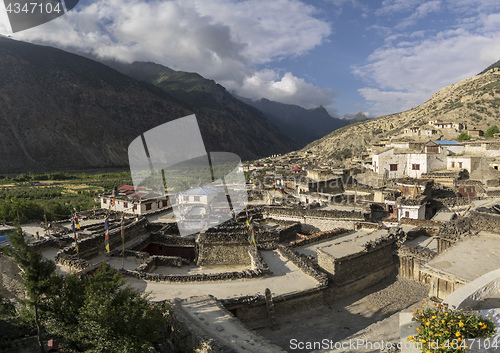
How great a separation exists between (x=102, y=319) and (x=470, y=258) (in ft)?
40.9

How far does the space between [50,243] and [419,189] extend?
27008 millimetres

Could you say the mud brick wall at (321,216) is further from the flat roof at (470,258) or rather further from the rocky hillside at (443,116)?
the rocky hillside at (443,116)

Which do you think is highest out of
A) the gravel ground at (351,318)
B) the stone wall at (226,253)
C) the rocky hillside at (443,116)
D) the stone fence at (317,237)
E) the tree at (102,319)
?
the rocky hillside at (443,116)

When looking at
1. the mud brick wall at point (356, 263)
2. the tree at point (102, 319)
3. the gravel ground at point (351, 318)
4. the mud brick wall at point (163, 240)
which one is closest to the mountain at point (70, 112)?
the mud brick wall at point (163, 240)

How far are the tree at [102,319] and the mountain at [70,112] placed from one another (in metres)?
93.6

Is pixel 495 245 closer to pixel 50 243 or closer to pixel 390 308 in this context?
pixel 390 308

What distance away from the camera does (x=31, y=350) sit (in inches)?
351

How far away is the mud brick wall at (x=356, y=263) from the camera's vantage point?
14.0 m

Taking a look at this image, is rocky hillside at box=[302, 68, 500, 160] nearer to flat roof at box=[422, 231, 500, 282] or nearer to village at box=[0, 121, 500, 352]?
village at box=[0, 121, 500, 352]

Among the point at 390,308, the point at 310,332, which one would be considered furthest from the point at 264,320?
the point at 390,308

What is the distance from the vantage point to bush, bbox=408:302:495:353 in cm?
525

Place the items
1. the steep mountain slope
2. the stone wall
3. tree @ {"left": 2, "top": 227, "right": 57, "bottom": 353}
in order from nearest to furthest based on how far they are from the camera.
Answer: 1. tree @ {"left": 2, "top": 227, "right": 57, "bottom": 353}
2. the stone wall
3. the steep mountain slope

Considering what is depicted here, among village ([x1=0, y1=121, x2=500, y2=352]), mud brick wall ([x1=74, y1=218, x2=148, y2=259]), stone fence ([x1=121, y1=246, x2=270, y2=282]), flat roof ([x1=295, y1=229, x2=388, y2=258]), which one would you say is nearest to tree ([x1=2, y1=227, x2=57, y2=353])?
village ([x1=0, y1=121, x2=500, y2=352])

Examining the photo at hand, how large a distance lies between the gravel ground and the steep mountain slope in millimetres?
128082
